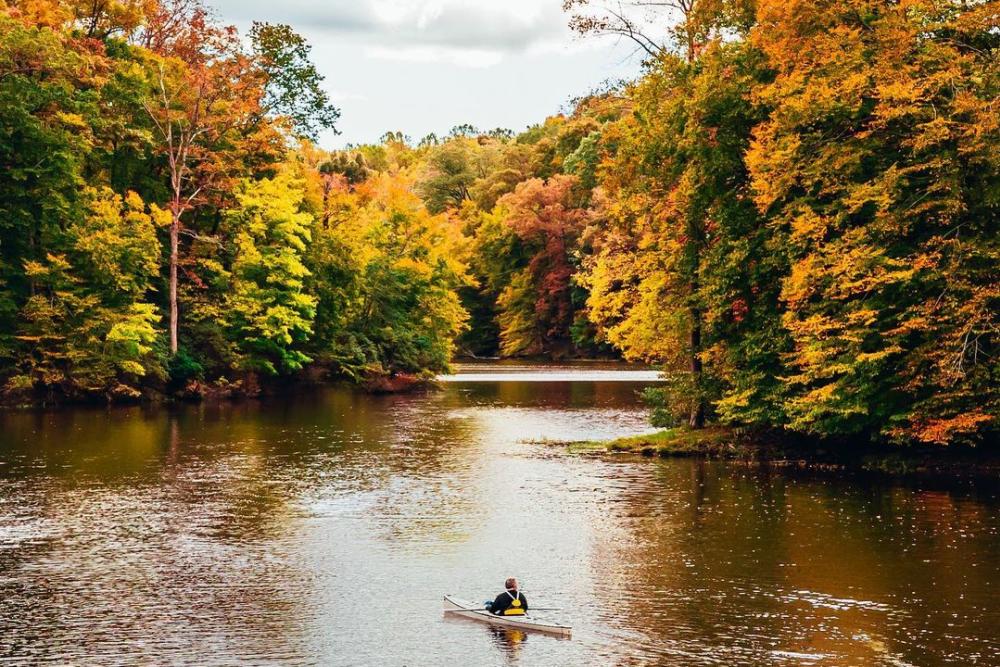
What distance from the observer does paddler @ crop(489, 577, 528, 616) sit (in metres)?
21.5

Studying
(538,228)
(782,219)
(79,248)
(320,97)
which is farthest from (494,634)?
(538,228)

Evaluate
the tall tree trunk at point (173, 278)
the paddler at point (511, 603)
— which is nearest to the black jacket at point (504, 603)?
the paddler at point (511, 603)

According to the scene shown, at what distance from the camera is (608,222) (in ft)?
246

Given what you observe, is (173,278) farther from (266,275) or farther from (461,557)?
(461,557)

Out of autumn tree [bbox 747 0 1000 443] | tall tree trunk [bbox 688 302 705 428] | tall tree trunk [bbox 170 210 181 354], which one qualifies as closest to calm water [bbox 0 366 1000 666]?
autumn tree [bbox 747 0 1000 443]

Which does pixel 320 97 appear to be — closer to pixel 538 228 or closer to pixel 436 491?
pixel 538 228

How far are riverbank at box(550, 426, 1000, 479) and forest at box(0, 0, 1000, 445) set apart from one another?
734 millimetres

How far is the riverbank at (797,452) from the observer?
124 ft

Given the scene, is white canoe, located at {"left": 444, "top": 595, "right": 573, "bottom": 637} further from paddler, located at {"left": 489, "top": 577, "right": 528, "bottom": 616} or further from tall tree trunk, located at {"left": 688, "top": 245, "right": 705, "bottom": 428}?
tall tree trunk, located at {"left": 688, "top": 245, "right": 705, "bottom": 428}

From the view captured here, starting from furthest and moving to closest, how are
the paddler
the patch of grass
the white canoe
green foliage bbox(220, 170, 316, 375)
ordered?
green foliage bbox(220, 170, 316, 375) < the patch of grass < the paddler < the white canoe

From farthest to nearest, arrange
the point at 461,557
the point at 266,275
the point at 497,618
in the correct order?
the point at 266,275
the point at 461,557
the point at 497,618

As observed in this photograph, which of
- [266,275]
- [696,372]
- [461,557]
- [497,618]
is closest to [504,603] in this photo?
[497,618]

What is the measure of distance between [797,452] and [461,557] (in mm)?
19012

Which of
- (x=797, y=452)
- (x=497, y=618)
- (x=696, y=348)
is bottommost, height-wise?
(x=497, y=618)
